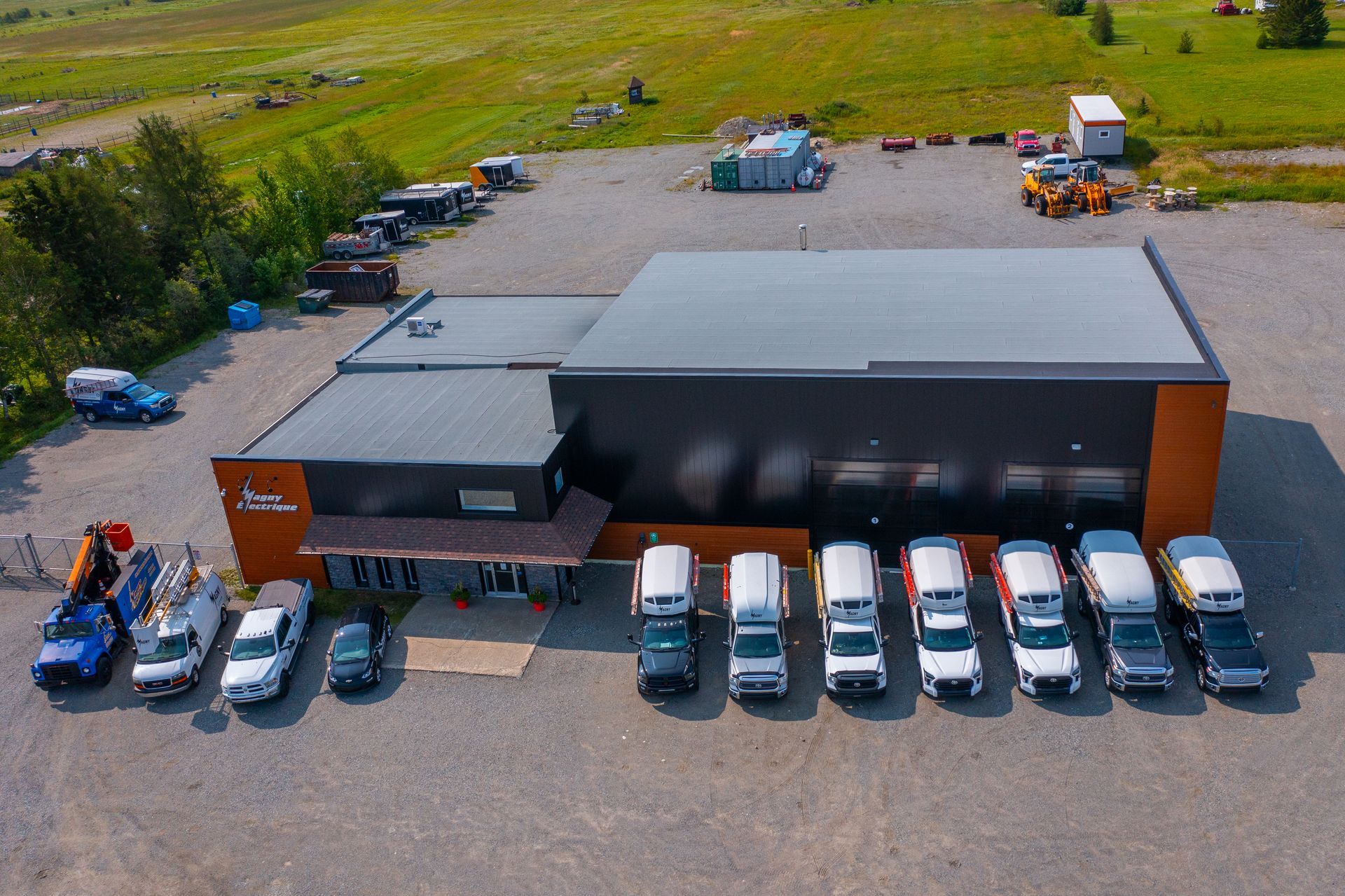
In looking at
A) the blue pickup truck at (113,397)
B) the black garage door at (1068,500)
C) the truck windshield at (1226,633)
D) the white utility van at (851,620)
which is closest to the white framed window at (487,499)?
the white utility van at (851,620)

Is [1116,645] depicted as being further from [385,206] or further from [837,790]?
[385,206]

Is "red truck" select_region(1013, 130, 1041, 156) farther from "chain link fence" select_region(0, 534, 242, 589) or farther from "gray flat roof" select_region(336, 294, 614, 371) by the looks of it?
"chain link fence" select_region(0, 534, 242, 589)

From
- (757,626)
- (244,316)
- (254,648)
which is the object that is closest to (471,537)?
(254,648)

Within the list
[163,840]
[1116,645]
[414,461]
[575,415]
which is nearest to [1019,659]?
[1116,645]

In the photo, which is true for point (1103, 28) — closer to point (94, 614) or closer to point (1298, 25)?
point (1298, 25)

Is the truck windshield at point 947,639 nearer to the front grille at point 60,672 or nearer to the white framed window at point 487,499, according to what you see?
the white framed window at point 487,499
